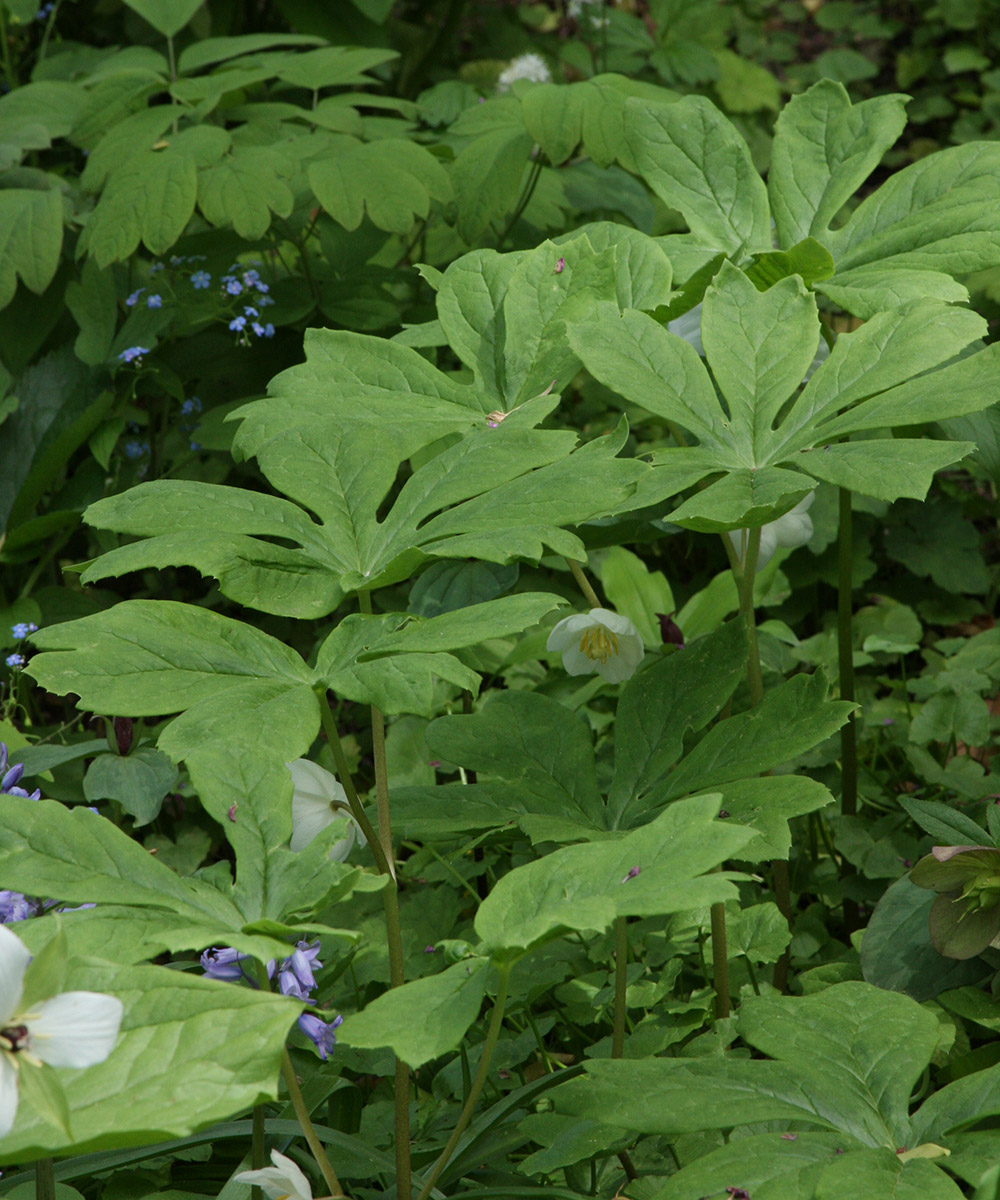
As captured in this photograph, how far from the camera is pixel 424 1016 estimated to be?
779mm

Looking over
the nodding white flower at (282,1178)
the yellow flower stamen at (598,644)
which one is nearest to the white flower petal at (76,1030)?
the nodding white flower at (282,1178)

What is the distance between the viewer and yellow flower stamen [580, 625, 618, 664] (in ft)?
4.94

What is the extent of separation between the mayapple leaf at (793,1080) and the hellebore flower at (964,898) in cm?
23

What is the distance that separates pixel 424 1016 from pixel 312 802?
18.4 inches

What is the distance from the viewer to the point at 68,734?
204 centimetres

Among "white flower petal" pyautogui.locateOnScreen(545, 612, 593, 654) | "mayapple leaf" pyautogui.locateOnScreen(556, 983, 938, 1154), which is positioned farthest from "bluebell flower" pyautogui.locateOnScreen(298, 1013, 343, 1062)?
"white flower petal" pyautogui.locateOnScreen(545, 612, 593, 654)

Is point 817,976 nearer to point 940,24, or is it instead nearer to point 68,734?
point 68,734

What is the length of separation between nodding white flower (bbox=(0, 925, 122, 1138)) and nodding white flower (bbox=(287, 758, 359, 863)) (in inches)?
22.2

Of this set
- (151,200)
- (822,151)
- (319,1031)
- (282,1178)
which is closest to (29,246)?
(151,200)

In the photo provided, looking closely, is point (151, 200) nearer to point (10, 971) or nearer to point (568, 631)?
point (568, 631)

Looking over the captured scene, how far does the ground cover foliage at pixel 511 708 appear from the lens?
0.83 metres

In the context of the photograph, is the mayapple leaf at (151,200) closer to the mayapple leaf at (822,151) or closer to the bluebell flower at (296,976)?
the mayapple leaf at (822,151)

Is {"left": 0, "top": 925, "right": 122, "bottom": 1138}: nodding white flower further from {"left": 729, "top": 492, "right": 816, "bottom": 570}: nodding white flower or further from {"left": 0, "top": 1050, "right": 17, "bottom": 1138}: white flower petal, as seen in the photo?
{"left": 729, "top": 492, "right": 816, "bottom": 570}: nodding white flower

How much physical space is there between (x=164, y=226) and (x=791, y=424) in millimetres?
1363
